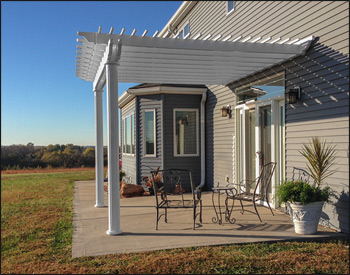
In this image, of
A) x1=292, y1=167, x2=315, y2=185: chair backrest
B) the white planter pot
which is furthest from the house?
the white planter pot

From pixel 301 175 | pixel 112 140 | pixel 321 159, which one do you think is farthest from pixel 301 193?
pixel 112 140

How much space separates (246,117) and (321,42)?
2771mm

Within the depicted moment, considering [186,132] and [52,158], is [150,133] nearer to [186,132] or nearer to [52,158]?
[186,132]

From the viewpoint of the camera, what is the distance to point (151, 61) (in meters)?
6.09

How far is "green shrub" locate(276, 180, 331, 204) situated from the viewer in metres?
4.65

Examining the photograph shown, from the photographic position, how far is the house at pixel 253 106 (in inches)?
194

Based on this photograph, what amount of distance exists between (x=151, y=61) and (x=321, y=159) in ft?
10.7

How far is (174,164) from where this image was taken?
31.9ft

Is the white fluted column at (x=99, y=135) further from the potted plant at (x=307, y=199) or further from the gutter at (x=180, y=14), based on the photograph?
the gutter at (x=180, y=14)

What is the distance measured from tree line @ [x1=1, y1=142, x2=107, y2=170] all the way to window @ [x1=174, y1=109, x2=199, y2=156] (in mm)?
8552

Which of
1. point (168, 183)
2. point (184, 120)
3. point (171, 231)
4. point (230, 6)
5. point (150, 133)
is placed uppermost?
point (230, 6)

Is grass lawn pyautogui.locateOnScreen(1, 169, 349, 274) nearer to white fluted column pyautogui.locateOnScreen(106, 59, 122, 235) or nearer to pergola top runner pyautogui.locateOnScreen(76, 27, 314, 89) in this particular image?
white fluted column pyautogui.locateOnScreen(106, 59, 122, 235)

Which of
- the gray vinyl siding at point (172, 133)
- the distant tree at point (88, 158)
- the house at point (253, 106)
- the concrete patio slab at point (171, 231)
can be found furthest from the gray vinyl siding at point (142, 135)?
the distant tree at point (88, 158)

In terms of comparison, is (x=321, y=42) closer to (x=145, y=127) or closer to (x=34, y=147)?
(x=145, y=127)
